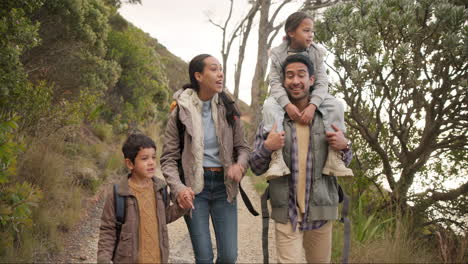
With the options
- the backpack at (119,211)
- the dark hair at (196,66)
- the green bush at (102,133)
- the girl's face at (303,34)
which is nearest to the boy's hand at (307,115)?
the dark hair at (196,66)

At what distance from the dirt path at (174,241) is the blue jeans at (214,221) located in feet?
7.66

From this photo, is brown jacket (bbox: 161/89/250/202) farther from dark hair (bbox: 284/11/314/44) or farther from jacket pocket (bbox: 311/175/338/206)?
dark hair (bbox: 284/11/314/44)

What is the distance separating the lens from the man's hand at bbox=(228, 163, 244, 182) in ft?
8.71

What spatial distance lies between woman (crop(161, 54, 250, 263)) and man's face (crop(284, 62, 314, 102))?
1.52 feet

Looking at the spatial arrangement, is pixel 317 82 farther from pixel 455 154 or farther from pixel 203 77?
pixel 455 154

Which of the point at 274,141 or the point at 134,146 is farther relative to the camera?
the point at 134,146

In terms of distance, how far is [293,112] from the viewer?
2643 millimetres

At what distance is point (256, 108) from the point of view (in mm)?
14383

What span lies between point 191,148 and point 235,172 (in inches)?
13.8

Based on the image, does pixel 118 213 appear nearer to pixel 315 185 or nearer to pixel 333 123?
pixel 315 185

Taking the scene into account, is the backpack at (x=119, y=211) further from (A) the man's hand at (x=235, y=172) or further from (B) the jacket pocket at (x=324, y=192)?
(B) the jacket pocket at (x=324, y=192)

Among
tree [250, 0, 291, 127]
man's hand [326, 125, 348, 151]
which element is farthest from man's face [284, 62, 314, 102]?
tree [250, 0, 291, 127]

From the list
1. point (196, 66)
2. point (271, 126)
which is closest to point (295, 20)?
point (196, 66)

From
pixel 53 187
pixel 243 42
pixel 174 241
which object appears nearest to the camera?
pixel 53 187
